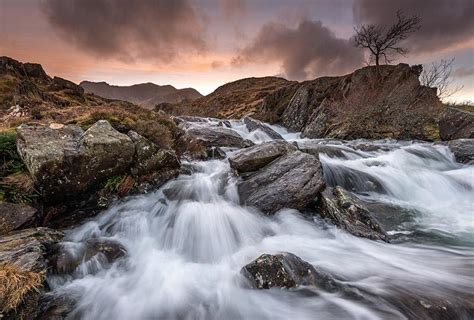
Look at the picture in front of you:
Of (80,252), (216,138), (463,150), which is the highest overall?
(463,150)

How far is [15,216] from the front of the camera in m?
6.28

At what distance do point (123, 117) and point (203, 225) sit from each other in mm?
5699

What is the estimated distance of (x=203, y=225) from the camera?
314 inches

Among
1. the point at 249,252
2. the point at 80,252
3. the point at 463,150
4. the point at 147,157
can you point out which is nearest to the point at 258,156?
the point at 147,157

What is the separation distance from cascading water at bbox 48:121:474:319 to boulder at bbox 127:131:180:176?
79 centimetres

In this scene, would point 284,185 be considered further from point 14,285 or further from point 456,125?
point 456,125

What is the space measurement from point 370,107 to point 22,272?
82.7 feet

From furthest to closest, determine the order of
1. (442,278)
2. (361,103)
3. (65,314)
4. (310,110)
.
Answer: (310,110) → (361,103) → (442,278) → (65,314)

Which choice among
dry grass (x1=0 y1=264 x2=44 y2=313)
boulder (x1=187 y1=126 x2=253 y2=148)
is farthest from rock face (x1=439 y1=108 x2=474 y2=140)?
dry grass (x1=0 y1=264 x2=44 y2=313)

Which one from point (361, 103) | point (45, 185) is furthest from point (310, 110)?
point (45, 185)

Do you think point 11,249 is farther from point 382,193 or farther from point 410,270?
point 382,193

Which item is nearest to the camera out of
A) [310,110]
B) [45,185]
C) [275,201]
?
[45,185]

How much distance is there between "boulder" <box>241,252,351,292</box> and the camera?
510 centimetres

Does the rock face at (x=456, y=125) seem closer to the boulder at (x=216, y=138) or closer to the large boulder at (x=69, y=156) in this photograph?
the boulder at (x=216, y=138)
